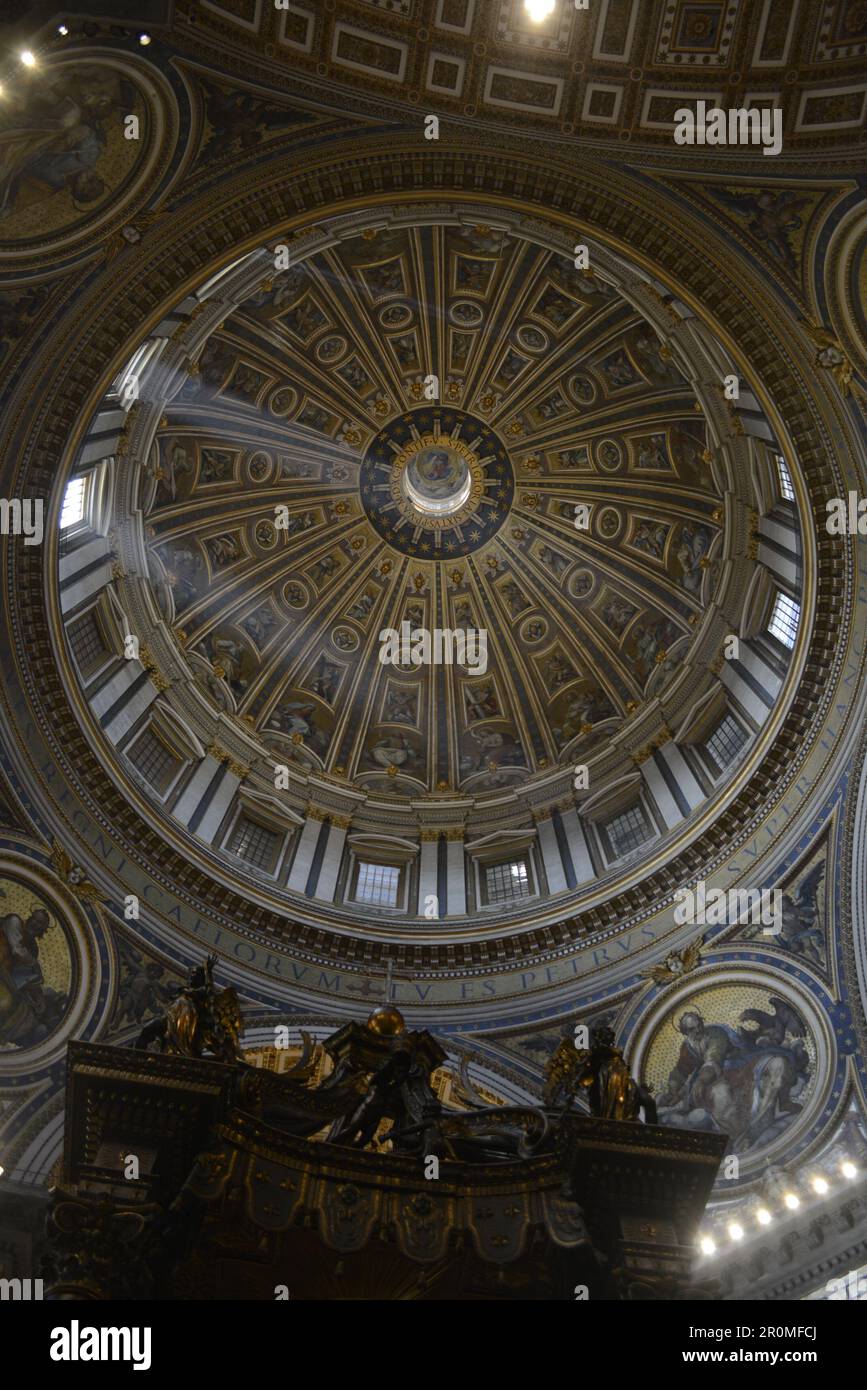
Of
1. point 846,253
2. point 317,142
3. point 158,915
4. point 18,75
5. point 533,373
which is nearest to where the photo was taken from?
point 18,75

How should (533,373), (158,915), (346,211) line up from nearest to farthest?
(346,211), (158,915), (533,373)

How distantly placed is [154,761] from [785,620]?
1236 centimetres

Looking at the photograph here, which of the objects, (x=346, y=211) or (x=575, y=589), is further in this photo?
(x=575, y=589)

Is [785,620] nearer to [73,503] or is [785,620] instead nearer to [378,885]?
[378,885]

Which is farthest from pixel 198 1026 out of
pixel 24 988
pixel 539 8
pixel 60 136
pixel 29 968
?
pixel 539 8

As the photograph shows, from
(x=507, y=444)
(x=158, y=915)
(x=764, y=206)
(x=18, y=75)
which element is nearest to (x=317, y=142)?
(x=18, y=75)

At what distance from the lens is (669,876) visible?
2047cm

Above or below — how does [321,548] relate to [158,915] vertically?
above

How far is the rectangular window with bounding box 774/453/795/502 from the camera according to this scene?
20.0m

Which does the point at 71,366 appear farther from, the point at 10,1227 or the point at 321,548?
the point at 321,548

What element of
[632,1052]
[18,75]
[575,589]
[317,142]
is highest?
[575,589]

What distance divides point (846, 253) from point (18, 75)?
10622 mm

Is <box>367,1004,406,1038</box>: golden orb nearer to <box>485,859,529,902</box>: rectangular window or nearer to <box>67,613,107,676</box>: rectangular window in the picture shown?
<box>485,859,529,902</box>: rectangular window

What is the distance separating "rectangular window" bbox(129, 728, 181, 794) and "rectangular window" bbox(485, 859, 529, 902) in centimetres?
688
